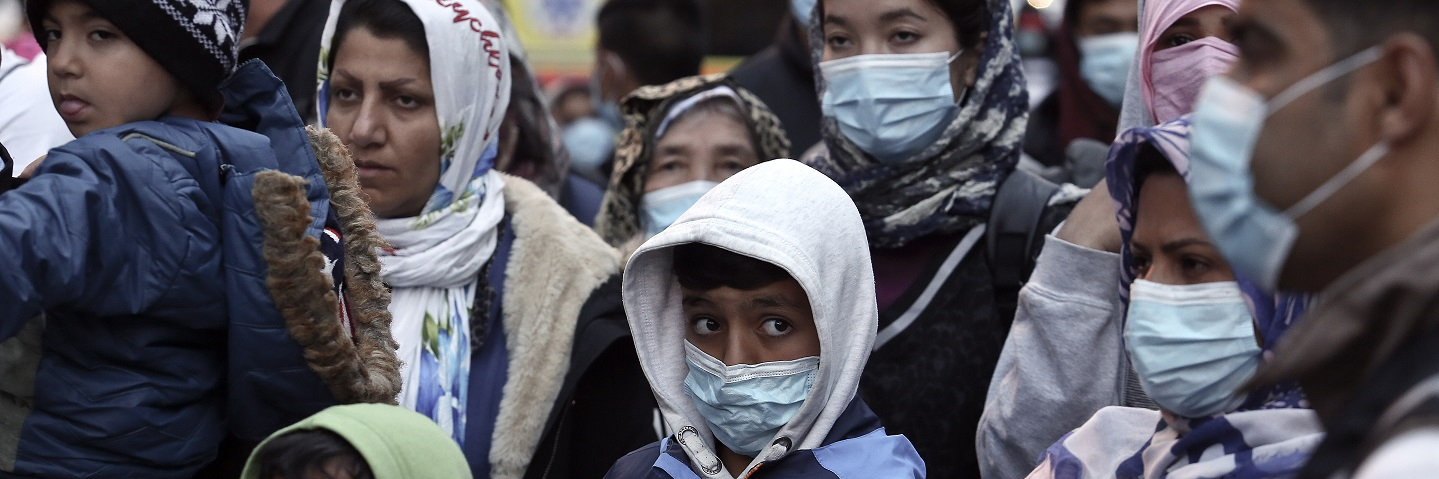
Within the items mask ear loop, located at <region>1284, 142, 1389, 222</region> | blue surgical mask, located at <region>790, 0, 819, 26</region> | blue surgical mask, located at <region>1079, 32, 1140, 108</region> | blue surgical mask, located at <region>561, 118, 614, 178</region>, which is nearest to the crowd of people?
mask ear loop, located at <region>1284, 142, 1389, 222</region>

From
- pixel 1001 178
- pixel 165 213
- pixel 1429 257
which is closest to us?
pixel 1429 257

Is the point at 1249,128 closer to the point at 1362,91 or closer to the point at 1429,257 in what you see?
the point at 1362,91

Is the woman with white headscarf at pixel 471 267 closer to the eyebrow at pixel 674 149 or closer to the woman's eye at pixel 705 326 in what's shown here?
the woman's eye at pixel 705 326

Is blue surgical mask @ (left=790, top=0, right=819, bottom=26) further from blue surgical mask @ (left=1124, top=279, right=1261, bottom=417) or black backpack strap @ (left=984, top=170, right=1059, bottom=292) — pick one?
blue surgical mask @ (left=1124, top=279, right=1261, bottom=417)

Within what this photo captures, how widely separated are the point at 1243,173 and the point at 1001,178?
235 cm

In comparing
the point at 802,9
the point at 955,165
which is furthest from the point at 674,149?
the point at 802,9

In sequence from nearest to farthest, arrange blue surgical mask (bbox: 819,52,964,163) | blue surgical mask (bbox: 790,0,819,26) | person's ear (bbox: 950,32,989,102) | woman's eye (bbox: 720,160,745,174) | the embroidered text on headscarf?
1. the embroidered text on headscarf
2. blue surgical mask (bbox: 819,52,964,163)
3. person's ear (bbox: 950,32,989,102)
4. woman's eye (bbox: 720,160,745,174)
5. blue surgical mask (bbox: 790,0,819,26)

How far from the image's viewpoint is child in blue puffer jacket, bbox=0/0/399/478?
280 cm

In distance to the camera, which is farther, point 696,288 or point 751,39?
point 751,39

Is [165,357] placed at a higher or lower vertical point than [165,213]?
lower

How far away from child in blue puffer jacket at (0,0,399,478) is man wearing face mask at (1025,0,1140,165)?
3.26 m

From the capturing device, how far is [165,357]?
294cm

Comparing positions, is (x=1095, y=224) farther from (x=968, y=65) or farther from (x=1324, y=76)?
(x=1324, y=76)

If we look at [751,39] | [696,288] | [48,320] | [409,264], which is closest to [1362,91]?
[696,288]
